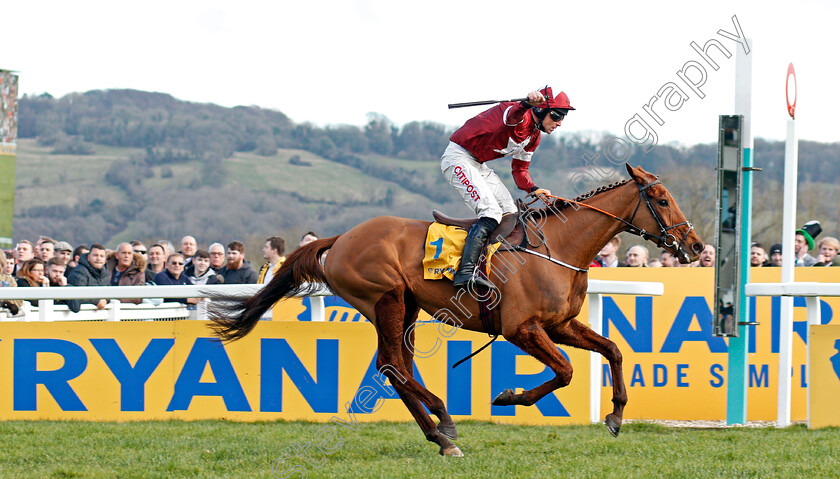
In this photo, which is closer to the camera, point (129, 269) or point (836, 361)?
point (836, 361)

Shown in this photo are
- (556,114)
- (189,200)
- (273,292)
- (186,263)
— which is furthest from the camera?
(189,200)

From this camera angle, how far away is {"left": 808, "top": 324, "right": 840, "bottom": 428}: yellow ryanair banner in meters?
6.00

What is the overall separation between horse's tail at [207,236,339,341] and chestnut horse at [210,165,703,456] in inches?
7.1

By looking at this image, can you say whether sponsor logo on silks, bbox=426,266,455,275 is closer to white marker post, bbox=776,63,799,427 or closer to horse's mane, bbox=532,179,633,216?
horse's mane, bbox=532,179,633,216

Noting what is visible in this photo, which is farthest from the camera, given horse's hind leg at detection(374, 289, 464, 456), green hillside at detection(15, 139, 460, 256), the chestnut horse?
green hillside at detection(15, 139, 460, 256)

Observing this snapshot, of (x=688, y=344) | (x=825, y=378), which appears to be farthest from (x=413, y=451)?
(x=688, y=344)

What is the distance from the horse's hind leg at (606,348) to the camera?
203 inches

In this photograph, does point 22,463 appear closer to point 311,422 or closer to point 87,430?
point 87,430

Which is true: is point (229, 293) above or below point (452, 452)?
above

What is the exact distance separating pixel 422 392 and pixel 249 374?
1771mm

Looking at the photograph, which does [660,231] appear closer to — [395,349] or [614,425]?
[614,425]

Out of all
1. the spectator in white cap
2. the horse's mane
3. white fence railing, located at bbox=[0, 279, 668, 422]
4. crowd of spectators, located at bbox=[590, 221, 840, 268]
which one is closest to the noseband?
the horse's mane

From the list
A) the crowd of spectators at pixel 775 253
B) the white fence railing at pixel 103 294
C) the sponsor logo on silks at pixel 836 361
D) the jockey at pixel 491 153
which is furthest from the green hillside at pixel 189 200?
the sponsor logo on silks at pixel 836 361

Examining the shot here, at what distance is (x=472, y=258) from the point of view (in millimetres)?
5301
